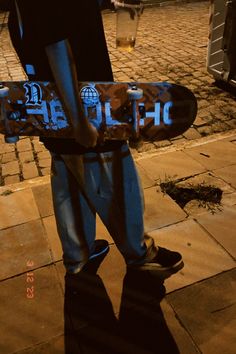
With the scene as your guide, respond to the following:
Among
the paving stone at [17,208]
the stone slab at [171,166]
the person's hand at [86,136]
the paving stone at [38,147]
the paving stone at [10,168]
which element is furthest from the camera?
the paving stone at [38,147]

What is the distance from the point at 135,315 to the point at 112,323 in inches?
6.1

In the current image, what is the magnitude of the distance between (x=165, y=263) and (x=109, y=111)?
1.15 metres

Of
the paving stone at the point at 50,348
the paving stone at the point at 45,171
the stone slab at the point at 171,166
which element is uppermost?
the stone slab at the point at 171,166

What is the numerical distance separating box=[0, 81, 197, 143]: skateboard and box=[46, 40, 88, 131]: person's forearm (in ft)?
0.80

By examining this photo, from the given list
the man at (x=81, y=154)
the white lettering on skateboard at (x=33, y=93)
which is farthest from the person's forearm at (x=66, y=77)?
the white lettering on skateboard at (x=33, y=93)

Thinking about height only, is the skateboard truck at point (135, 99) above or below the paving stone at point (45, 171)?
above

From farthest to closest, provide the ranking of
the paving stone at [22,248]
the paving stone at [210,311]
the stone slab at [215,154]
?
the stone slab at [215,154] < the paving stone at [22,248] < the paving stone at [210,311]

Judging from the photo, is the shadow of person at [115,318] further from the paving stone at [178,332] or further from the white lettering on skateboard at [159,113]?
the white lettering on skateboard at [159,113]

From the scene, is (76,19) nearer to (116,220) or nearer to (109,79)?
(109,79)

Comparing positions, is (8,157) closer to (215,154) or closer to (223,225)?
(215,154)

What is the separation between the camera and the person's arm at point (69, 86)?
1590mm

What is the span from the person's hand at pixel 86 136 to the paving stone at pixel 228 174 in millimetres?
1990

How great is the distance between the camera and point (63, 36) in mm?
1568

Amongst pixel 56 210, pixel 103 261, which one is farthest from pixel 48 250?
pixel 56 210
